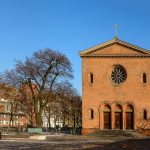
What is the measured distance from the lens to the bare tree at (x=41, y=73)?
62719mm

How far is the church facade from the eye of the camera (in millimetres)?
59125

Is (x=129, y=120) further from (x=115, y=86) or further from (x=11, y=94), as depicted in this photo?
(x=11, y=94)

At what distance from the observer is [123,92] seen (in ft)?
196

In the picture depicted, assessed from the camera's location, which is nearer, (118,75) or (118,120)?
(118,120)

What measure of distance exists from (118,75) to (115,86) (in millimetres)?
1896

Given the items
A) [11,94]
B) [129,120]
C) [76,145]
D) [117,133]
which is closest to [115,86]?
[129,120]

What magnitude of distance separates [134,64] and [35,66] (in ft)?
51.6

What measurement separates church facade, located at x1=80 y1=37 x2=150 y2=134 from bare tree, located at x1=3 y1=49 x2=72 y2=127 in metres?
5.34

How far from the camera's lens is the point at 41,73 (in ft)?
209

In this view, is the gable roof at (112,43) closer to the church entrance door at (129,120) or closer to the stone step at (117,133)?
the church entrance door at (129,120)

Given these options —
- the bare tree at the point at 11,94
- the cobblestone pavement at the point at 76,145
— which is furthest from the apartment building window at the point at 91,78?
the cobblestone pavement at the point at 76,145

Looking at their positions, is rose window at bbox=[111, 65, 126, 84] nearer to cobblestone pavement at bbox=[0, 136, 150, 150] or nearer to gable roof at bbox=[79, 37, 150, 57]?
gable roof at bbox=[79, 37, 150, 57]

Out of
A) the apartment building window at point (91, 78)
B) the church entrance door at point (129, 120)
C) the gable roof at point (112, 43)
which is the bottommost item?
the church entrance door at point (129, 120)

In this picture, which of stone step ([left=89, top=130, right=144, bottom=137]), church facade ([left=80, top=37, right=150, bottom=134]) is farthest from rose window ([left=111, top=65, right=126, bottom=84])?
stone step ([left=89, top=130, right=144, bottom=137])
